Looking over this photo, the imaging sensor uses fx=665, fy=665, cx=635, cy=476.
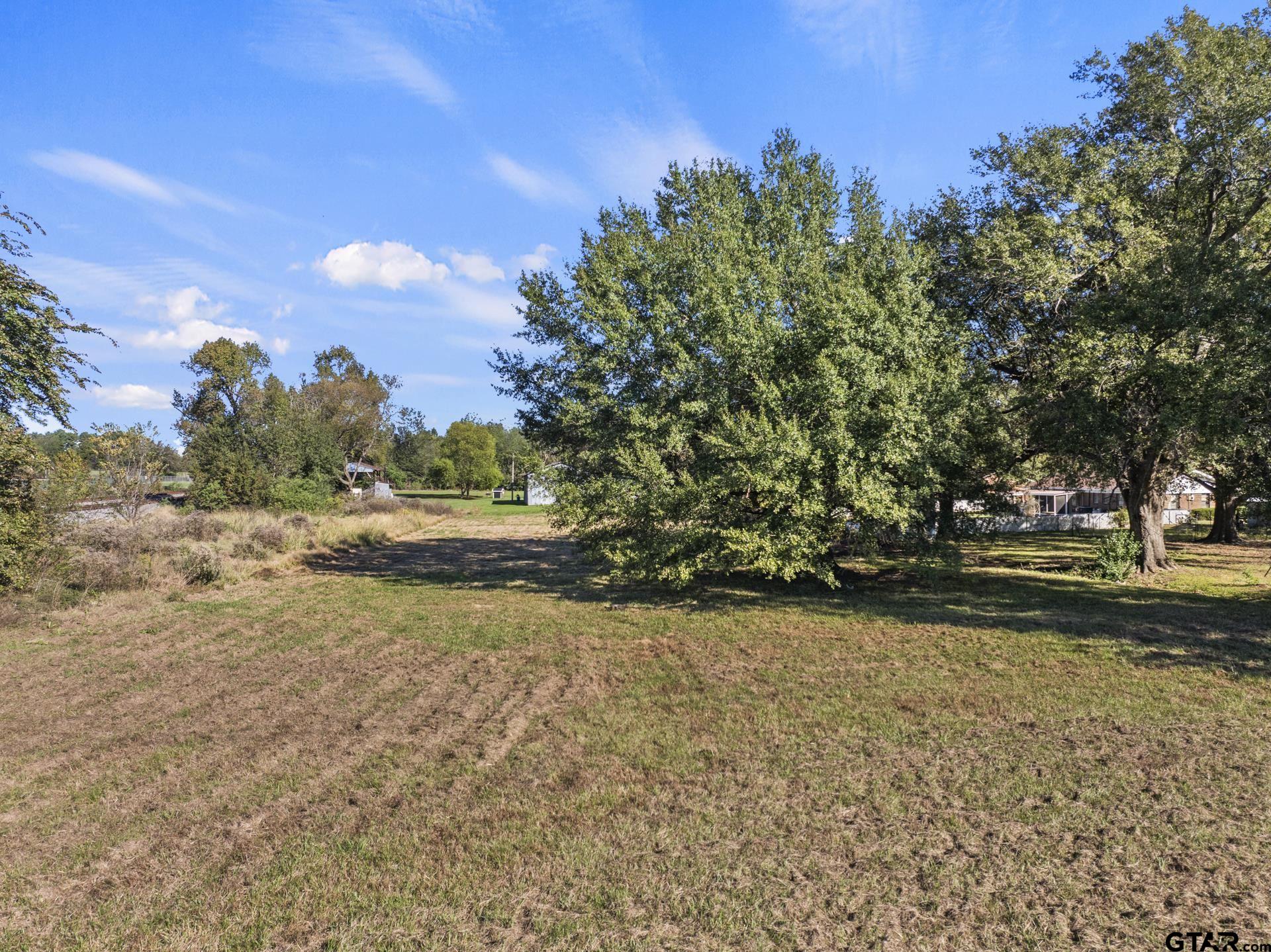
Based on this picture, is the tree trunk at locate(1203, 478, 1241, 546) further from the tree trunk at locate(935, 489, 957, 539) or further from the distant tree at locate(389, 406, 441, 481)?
the distant tree at locate(389, 406, 441, 481)

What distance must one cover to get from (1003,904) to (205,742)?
7.65 metres

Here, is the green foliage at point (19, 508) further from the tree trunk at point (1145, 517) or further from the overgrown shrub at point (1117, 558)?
the tree trunk at point (1145, 517)

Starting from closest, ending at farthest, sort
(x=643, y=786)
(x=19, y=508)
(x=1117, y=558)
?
(x=643, y=786), (x=19, y=508), (x=1117, y=558)

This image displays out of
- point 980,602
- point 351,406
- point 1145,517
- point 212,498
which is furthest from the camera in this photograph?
point 351,406

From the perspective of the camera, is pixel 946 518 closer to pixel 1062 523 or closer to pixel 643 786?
pixel 643 786

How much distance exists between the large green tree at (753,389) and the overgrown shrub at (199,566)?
1021cm

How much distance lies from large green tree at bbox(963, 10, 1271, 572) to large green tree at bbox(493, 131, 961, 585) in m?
2.78

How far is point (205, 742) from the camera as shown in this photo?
7.25 m

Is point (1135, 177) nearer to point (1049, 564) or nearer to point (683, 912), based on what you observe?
point (1049, 564)

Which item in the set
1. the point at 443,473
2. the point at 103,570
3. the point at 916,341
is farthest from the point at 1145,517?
the point at 443,473

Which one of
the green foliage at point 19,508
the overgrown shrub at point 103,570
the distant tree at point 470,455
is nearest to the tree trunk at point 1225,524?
the overgrown shrub at point 103,570

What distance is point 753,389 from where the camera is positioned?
15375 mm

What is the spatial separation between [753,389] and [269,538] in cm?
1797

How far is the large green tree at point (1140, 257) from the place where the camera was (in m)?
14.3
